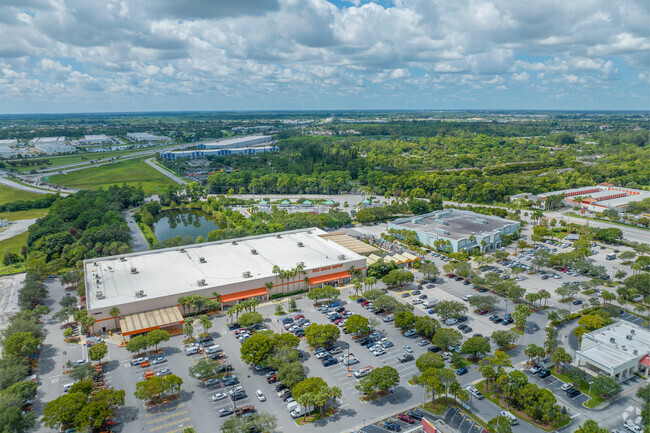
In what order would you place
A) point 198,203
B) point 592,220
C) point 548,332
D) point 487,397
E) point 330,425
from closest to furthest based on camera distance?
point 330,425
point 487,397
point 548,332
point 592,220
point 198,203

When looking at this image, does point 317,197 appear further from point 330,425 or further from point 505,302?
point 330,425

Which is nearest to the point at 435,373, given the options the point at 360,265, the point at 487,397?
the point at 487,397

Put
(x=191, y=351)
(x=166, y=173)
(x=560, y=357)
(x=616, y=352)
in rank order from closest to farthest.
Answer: (x=560, y=357) → (x=616, y=352) → (x=191, y=351) → (x=166, y=173)

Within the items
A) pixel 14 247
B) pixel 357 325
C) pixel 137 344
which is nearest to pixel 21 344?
pixel 137 344

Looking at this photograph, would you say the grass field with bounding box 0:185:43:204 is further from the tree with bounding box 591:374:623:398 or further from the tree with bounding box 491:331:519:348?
the tree with bounding box 591:374:623:398

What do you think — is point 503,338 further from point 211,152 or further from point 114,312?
point 211,152

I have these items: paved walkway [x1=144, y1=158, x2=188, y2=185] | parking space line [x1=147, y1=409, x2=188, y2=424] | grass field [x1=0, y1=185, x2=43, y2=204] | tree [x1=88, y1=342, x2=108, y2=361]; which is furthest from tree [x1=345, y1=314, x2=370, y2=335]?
grass field [x1=0, y1=185, x2=43, y2=204]
